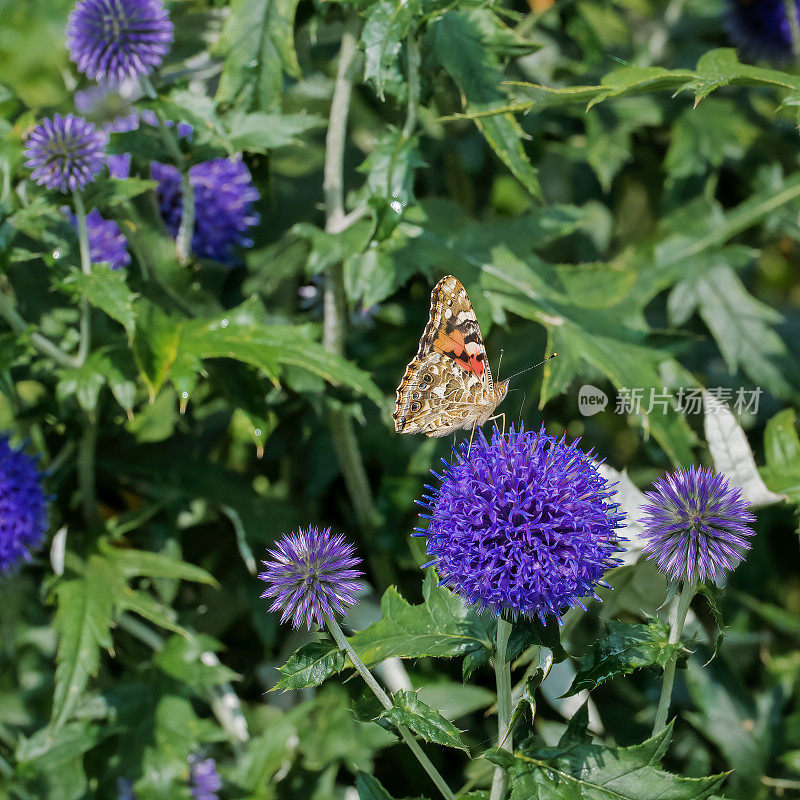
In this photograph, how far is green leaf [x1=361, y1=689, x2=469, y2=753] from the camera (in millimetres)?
1124

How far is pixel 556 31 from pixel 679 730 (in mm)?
2156

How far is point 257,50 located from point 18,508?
1119mm

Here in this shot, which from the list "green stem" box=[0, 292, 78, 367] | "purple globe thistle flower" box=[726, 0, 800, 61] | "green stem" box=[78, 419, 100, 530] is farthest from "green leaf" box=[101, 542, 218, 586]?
"purple globe thistle flower" box=[726, 0, 800, 61]

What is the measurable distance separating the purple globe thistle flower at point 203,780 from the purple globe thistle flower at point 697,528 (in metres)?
1.36

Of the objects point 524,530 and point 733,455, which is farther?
point 733,455

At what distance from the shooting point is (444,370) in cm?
148

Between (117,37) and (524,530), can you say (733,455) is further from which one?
(117,37)

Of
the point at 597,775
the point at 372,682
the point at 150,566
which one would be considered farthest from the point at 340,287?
the point at 597,775

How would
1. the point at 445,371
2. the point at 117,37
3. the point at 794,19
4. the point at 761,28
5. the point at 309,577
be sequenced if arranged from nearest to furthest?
the point at 309,577 < the point at 445,371 < the point at 117,37 < the point at 794,19 < the point at 761,28

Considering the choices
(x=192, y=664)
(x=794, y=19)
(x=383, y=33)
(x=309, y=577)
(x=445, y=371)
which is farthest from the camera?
(x=794, y=19)

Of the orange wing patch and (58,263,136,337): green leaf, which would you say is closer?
the orange wing patch

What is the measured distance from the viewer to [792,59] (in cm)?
296

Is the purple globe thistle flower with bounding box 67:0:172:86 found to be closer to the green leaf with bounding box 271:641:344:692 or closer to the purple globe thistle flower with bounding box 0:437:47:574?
the purple globe thistle flower with bounding box 0:437:47:574

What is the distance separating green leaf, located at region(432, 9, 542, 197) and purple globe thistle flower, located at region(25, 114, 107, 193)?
28.7 inches
